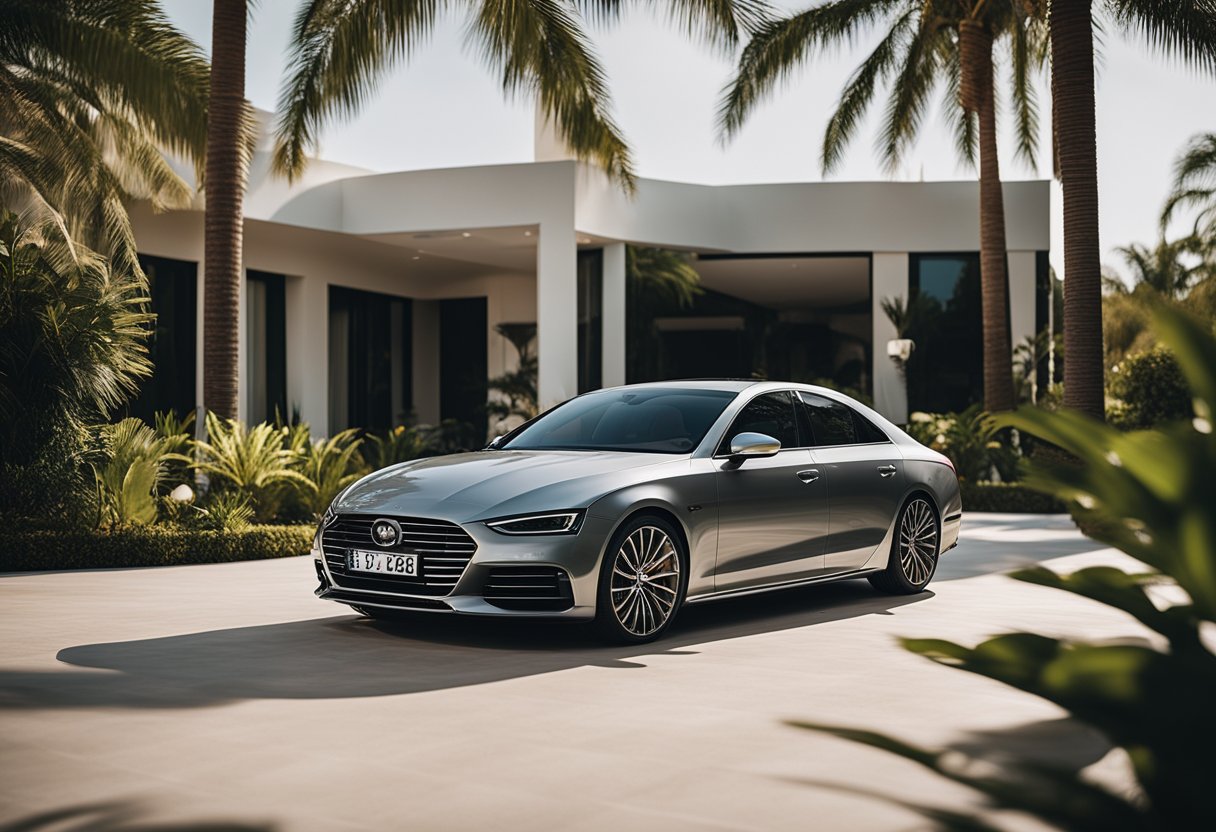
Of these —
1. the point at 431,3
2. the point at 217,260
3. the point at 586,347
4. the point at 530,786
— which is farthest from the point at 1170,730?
the point at 586,347

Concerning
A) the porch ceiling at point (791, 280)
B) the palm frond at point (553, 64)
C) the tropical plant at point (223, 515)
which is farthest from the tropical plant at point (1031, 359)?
the tropical plant at point (223, 515)

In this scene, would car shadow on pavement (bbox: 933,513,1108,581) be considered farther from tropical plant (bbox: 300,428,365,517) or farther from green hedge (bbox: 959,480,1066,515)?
tropical plant (bbox: 300,428,365,517)

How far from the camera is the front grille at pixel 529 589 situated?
23.2 ft

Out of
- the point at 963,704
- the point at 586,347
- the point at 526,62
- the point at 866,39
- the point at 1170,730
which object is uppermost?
the point at 866,39

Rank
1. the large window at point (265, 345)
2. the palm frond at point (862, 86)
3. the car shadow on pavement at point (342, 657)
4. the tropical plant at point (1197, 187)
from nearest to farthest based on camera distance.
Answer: the car shadow on pavement at point (342, 657) → the palm frond at point (862, 86) → the large window at point (265, 345) → the tropical plant at point (1197, 187)

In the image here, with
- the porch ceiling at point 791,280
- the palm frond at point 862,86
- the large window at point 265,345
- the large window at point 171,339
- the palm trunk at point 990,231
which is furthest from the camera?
the porch ceiling at point 791,280

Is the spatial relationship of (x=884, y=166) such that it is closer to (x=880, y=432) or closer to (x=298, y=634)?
(x=880, y=432)

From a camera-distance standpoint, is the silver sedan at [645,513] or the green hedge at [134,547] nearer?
the silver sedan at [645,513]

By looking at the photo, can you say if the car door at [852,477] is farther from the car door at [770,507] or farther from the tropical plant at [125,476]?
the tropical plant at [125,476]

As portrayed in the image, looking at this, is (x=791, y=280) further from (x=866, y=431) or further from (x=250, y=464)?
(x=866, y=431)

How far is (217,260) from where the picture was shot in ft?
46.0

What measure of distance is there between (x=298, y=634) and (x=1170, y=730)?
21.4 feet

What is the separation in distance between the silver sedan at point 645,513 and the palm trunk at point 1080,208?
6988 millimetres

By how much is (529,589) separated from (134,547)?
598 centimetres
